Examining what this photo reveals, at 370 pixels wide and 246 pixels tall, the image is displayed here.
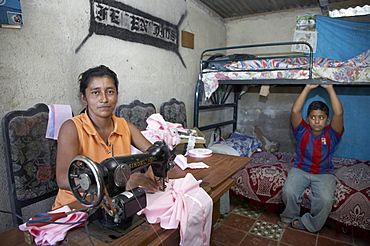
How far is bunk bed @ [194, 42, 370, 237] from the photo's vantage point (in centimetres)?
236

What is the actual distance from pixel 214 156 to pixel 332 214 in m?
1.47

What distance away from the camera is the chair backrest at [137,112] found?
91.7 inches

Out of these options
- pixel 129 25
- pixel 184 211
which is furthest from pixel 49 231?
pixel 129 25

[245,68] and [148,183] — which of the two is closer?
[148,183]

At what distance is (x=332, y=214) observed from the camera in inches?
94.5

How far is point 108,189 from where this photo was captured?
2.96 ft

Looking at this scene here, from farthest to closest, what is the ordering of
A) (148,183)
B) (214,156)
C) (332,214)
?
1. (332,214)
2. (214,156)
3. (148,183)

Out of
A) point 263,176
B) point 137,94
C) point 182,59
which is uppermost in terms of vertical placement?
point 182,59

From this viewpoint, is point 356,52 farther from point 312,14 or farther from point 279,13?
point 279,13

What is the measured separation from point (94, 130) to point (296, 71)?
2529mm

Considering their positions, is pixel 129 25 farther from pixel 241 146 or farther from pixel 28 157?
pixel 241 146

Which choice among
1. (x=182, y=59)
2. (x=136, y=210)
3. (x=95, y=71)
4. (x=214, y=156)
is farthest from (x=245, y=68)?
(x=136, y=210)

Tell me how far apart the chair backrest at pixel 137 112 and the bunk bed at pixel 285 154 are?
1.01m

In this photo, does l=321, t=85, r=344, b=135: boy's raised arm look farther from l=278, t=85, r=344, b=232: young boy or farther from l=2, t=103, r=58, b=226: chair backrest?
l=2, t=103, r=58, b=226: chair backrest
